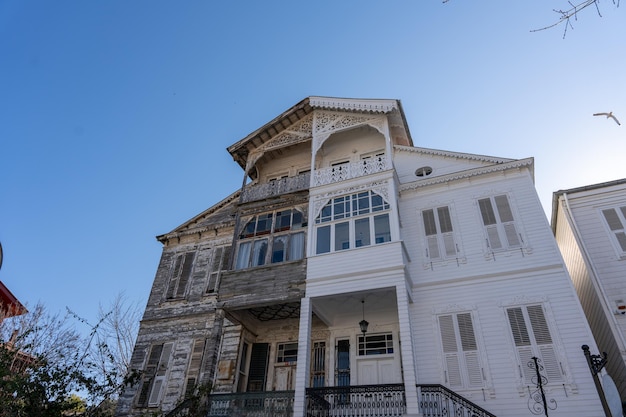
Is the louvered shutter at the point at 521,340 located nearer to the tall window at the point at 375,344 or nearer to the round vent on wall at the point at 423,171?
the tall window at the point at 375,344

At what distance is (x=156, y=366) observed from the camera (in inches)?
642

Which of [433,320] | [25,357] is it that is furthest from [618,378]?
[25,357]

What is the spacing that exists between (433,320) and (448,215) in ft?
13.5

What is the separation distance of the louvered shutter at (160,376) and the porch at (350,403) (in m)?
3.78

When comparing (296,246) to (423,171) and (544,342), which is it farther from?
(544,342)

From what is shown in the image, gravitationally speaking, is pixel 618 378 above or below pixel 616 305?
below

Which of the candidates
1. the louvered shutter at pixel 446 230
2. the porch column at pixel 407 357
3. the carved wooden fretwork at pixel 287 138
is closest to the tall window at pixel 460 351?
the porch column at pixel 407 357

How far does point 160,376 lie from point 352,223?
9.73 m

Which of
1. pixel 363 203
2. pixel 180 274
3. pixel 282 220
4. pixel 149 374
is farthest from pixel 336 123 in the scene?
pixel 149 374

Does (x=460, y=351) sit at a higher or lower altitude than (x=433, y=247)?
lower

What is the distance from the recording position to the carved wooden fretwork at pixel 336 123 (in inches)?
687

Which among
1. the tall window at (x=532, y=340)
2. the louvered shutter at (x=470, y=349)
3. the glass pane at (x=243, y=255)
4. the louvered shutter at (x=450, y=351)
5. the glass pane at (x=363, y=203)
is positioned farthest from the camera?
the glass pane at (x=243, y=255)

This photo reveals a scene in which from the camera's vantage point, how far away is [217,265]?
18438 millimetres

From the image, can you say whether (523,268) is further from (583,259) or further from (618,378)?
(618,378)
